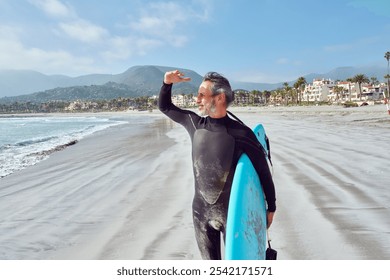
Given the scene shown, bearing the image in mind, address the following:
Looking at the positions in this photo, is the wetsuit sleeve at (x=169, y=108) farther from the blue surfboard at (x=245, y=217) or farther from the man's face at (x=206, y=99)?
the blue surfboard at (x=245, y=217)

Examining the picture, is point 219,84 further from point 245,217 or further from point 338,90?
point 338,90

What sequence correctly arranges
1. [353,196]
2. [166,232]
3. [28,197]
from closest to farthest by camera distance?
[166,232]
[353,196]
[28,197]

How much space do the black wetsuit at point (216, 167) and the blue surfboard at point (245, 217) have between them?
48mm

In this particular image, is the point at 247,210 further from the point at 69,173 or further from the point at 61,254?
the point at 69,173

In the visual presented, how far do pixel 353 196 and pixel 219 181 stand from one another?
3.64m

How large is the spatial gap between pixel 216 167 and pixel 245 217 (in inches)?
12.5

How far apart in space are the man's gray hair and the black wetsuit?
0.14 m

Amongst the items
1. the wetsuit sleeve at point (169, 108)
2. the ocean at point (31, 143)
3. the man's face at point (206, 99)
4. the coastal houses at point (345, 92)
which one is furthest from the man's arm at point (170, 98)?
the coastal houses at point (345, 92)

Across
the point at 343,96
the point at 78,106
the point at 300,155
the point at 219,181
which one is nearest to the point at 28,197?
the point at 219,181

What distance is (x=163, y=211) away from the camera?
4.53 m

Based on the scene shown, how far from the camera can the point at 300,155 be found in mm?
8562

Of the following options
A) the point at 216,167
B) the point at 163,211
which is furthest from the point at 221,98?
the point at 163,211

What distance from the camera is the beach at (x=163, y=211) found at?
10.8ft
